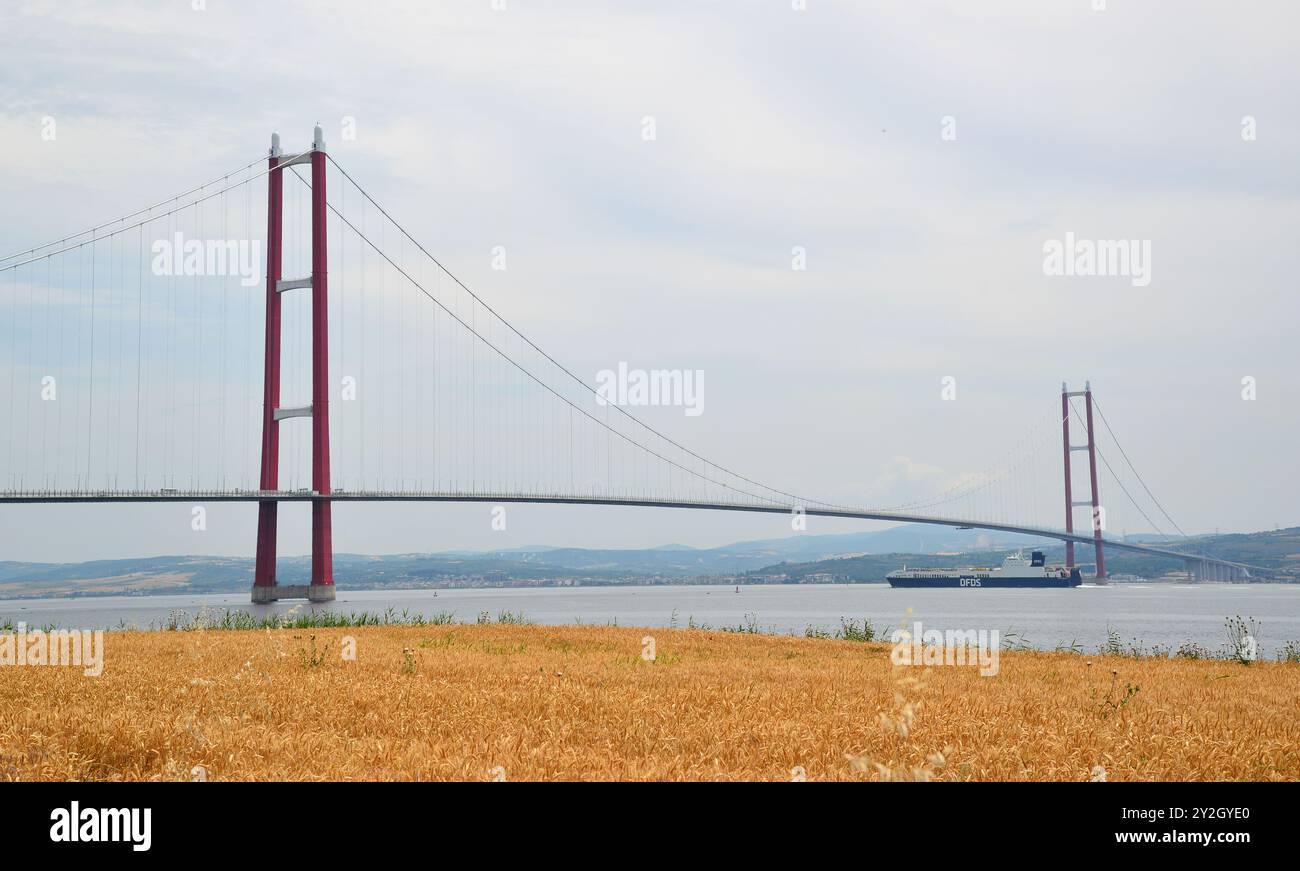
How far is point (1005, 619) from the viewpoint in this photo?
5738 cm

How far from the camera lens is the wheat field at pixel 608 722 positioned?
6.19m

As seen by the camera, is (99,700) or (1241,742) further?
(99,700)

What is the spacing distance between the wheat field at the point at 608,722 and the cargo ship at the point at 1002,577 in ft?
394

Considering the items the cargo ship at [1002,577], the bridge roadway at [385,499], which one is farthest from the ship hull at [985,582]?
the bridge roadway at [385,499]

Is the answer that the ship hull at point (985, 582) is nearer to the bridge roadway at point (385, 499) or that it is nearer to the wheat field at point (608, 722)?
the bridge roadway at point (385, 499)

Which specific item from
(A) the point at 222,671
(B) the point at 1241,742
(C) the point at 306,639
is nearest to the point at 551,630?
(C) the point at 306,639

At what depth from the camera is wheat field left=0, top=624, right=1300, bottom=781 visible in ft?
20.3

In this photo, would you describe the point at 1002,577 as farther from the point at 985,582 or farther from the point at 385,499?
the point at 385,499

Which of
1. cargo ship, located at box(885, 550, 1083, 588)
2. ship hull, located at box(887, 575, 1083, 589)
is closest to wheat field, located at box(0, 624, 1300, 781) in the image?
ship hull, located at box(887, 575, 1083, 589)

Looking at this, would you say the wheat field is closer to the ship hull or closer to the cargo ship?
the ship hull

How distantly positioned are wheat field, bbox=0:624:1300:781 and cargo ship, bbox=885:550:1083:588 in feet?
394

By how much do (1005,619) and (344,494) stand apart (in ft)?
120

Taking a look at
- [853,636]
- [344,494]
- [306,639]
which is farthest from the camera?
[344,494]
